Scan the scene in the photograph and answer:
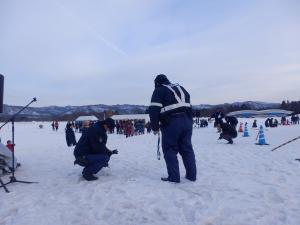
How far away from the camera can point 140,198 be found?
15.0 ft

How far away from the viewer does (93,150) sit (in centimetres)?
606

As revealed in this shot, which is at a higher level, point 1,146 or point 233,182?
point 1,146

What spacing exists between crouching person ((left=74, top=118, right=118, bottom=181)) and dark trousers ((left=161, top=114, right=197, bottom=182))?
3.68 ft

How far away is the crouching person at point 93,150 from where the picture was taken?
Answer: 596 cm

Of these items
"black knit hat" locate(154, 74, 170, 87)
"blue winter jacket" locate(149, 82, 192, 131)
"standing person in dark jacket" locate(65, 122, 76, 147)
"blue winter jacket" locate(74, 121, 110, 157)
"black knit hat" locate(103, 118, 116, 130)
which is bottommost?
"standing person in dark jacket" locate(65, 122, 76, 147)

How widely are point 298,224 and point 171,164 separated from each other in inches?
96.8

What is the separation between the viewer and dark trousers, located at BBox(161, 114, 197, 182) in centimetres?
548

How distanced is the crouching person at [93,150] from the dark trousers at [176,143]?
44.1 inches

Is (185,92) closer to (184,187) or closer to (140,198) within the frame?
(184,187)

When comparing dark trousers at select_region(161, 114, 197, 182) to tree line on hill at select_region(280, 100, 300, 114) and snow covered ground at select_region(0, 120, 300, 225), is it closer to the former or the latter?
snow covered ground at select_region(0, 120, 300, 225)

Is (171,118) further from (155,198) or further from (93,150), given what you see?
(93,150)

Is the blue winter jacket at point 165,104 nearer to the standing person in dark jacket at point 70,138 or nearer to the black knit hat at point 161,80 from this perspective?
the black knit hat at point 161,80

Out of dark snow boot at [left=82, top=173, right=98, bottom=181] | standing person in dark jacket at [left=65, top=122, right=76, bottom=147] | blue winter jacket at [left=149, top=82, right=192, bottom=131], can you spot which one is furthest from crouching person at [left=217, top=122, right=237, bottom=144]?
dark snow boot at [left=82, top=173, right=98, bottom=181]

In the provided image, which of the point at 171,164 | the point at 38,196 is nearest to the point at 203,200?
the point at 171,164
